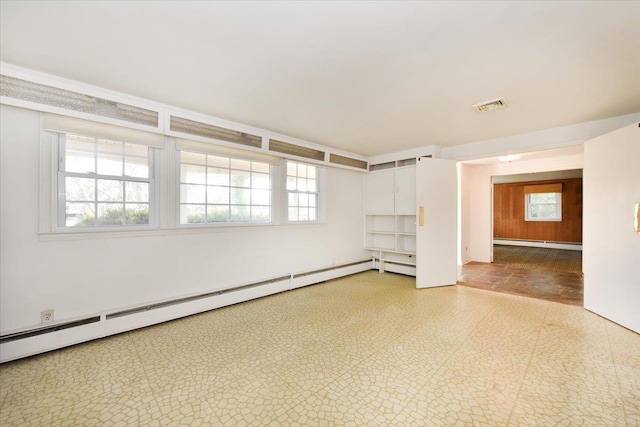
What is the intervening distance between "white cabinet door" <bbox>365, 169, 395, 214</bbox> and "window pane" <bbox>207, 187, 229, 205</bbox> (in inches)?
124

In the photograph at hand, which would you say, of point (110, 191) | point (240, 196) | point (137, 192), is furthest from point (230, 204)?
point (110, 191)

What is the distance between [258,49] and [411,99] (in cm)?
172

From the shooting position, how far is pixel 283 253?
425 centimetres

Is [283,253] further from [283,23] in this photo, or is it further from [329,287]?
[283,23]

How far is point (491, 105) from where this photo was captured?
3.00 metres

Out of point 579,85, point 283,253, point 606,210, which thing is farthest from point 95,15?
point 606,210

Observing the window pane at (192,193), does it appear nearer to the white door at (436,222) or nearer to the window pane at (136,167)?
the window pane at (136,167)

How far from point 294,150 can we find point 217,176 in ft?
4.36

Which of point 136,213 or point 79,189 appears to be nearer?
point 79,189

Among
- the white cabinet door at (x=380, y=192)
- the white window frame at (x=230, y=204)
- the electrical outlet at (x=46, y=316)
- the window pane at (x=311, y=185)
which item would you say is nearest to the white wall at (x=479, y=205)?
the white cabinet door at (x=380, y=192)

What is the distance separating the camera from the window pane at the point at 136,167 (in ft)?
9.49

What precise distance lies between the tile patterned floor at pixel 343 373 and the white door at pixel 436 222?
1247 millimetres

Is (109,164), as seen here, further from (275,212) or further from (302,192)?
(302,192)

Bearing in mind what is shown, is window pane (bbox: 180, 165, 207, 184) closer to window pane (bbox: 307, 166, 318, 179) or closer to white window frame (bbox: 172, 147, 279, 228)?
white window frame (bbox: 172, 147, 279, 228)
